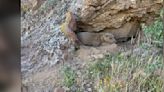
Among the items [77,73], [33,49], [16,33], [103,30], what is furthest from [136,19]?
[16,33]

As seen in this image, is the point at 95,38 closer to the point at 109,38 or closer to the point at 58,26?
the point at 109,38

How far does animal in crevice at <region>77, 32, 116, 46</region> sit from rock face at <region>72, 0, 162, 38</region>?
0.18ft

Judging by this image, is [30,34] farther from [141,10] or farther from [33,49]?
[141,10]

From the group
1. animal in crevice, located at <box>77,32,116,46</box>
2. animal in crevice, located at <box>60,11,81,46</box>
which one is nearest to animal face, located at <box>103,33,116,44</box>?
animal in crevice, located at <box>77,32,116,46</box>

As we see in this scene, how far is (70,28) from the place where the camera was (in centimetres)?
224

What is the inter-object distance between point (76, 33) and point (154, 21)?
58cm

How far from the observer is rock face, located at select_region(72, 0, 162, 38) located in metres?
2.22

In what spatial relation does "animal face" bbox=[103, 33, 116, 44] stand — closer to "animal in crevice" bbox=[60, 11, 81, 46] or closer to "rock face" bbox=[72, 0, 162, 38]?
"rock face" bbox=[72, 0, 162, 38]

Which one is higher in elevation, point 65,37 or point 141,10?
point 141,10

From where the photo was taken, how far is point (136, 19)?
7.60 feet

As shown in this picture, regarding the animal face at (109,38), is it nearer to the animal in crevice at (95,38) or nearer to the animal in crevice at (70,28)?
the animal in crevice at (95,38)

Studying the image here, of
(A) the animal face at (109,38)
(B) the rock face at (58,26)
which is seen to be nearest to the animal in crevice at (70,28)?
(B) the rock face at (58,26)

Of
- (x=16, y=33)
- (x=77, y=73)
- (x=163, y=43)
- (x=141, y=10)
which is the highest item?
(x=16, y=33)

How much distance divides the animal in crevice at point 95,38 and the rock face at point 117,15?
0.05 m
